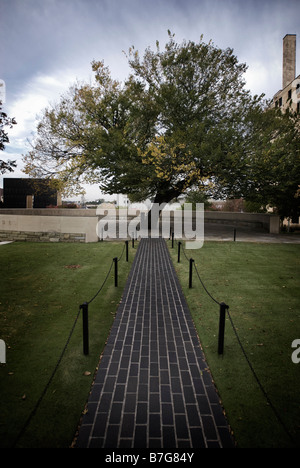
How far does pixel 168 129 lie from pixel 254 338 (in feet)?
56.8

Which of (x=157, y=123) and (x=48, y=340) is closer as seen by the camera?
(x=48, y=340)

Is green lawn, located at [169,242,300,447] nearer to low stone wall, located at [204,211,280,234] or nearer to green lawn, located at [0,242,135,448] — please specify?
green lawn, located at [0,242,135,448]

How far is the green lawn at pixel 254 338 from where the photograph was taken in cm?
322

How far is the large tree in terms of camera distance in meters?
16.9

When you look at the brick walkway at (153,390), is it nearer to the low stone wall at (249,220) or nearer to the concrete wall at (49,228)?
the concrete wall at (49,228)

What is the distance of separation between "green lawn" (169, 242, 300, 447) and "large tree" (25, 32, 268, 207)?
865 cm

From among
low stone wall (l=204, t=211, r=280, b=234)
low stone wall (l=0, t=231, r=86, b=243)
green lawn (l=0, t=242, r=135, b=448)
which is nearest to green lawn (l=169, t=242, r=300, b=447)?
green lawn (l=0, t=242, r=135, b=448)

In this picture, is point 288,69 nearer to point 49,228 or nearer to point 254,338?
point 49,228

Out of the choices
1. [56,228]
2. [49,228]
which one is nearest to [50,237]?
[49,228]

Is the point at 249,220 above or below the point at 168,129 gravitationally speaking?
below

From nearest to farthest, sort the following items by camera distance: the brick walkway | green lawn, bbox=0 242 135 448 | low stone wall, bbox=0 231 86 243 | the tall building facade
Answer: the brick walkway → green lawn, bbox=0 242 135 448 → low stone wall, bbox=0 231 86 243 → the tall building facade

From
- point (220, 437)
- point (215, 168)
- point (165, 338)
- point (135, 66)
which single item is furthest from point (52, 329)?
point (135, 66)

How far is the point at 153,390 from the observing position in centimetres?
373

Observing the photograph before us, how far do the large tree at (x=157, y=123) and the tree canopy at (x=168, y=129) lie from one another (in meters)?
0.07
